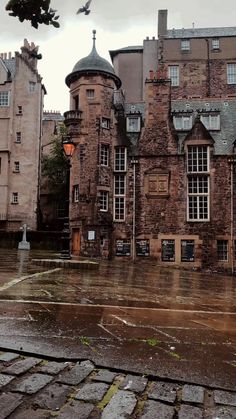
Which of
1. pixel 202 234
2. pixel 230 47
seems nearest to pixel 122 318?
pixel 202 234

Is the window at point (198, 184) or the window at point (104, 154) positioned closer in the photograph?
the window at point (198, 184)

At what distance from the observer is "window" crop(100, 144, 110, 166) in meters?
30.3

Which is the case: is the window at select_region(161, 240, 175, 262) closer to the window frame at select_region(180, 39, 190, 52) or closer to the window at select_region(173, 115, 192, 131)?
the window at select_region(173, 115, 192, 131)

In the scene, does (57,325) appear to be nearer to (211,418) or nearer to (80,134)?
(211,418)

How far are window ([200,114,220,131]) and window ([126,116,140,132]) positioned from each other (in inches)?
199

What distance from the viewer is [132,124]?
103 feet

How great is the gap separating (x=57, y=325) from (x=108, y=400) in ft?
6.35

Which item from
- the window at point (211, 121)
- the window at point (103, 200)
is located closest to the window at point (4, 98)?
the window at point (103, 200)

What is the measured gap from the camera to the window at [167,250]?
95.0ft

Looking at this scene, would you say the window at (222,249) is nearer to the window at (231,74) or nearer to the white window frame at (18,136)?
the white window frame at (18,136)

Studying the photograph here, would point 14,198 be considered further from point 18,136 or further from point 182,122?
point 182,122

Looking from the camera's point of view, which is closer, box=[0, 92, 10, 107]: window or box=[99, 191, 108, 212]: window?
box=[99, 191, 108, 212]: window

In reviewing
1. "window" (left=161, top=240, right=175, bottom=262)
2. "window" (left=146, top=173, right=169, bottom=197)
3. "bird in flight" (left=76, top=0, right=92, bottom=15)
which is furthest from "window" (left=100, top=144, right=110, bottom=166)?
"bird in flight" (left=76, top=0, right=92, bottom=15)

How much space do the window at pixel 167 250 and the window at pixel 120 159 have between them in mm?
6589
